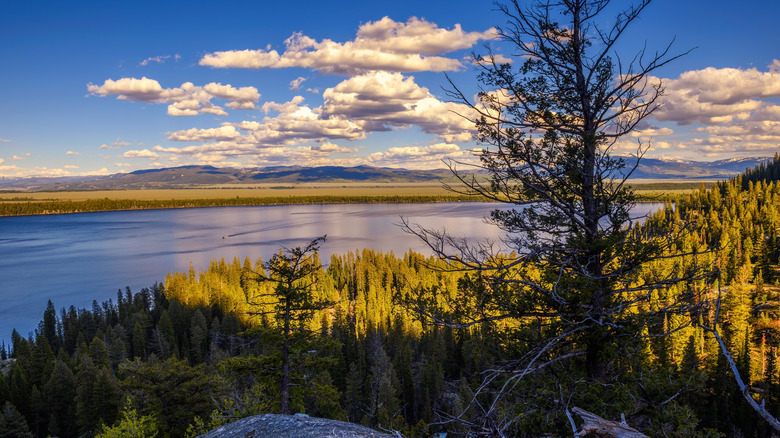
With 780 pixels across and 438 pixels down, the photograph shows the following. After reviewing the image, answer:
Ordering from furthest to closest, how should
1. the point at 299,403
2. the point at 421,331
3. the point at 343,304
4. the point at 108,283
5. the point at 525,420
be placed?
the point at 108,283 < the point at 343,304 < the point at 421,331 < the point at 299,403 < the point at 525,420

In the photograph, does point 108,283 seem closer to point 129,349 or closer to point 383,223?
point 129,349

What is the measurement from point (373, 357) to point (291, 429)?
44.4 metres

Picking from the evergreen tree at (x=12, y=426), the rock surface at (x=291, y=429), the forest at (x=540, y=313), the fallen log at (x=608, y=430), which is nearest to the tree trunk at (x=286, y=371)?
the forest at (x=540, y=313)

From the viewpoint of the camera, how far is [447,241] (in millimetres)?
8883

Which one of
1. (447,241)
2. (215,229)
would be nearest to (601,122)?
(447,241)

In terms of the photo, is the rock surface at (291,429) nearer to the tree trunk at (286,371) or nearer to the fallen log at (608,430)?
the fallen log at (608,430)

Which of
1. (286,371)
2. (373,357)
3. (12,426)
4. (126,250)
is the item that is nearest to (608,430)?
(286,371)

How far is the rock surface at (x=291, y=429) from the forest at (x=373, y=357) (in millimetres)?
1065

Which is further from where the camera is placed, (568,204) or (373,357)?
(373,357)

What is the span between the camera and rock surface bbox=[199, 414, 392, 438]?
6090 millimetres

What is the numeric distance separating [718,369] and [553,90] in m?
47.1

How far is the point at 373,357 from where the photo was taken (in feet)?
160

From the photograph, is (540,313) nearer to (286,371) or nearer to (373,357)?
(286,371)

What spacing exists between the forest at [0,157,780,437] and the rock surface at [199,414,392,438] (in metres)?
1.06
